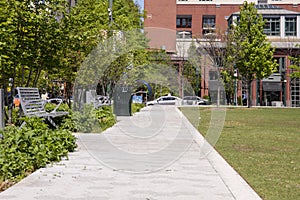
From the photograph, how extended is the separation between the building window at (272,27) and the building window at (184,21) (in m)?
26.0

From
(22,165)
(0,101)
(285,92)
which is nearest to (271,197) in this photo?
Result: (22,165)

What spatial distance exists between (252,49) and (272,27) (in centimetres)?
1998

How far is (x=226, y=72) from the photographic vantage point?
52.8 metres

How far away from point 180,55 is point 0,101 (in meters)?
60.5

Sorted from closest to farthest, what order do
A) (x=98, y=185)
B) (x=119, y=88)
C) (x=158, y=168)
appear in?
(x=98, y=185)
(x=158, y=168)
(x=119, y=88)

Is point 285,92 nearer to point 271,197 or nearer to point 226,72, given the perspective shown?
point 226,72

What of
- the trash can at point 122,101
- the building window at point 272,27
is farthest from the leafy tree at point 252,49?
the trash can at point 122,101

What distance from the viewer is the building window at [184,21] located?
92750mm

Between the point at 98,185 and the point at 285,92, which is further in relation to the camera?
the point at 285,92

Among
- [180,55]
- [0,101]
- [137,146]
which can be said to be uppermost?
[180,55]

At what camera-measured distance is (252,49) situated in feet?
164

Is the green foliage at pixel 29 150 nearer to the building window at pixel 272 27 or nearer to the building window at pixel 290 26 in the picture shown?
the building window at pixel 272 27

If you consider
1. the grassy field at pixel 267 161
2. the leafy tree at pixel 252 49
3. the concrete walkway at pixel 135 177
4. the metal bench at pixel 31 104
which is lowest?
the grassy field at pixel 267 161

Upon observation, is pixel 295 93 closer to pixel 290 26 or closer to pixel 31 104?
pixel 290 26
